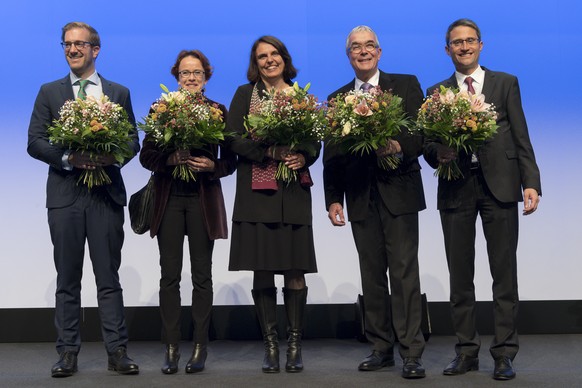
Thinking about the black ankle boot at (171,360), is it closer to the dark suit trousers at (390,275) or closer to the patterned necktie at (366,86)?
the dark suit trousers at (390,275)

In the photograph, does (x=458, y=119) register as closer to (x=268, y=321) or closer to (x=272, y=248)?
(x=272, y=248)

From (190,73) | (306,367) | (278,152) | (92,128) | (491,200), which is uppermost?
(190,73)

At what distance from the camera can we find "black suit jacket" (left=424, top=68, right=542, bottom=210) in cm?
418

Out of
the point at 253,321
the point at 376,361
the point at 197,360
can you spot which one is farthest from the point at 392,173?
the point at 253,321

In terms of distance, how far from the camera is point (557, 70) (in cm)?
584

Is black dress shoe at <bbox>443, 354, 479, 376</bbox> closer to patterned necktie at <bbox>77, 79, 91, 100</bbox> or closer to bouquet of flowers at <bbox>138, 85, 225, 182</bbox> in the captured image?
bouquet of flowers at <bbox>138, 85, 225, 182</bbox>

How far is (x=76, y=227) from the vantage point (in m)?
4.41

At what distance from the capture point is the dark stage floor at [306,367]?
4.10 m

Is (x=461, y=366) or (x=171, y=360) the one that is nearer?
(x=461, y=366)

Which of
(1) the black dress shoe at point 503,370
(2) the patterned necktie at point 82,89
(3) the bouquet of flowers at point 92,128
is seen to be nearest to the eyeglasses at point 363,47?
(3) the bouquet of flowers at point 92,128

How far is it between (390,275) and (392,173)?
20.7 inches

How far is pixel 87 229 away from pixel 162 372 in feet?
2.75

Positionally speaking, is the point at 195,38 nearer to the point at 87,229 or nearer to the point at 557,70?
the point at 87,229

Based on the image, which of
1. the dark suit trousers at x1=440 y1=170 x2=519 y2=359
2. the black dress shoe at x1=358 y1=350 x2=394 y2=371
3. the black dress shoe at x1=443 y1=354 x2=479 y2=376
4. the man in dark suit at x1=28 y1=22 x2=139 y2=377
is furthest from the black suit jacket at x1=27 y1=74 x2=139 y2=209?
the black dress shoe at x1=443 y1=354 x2=479 y2=376
